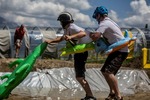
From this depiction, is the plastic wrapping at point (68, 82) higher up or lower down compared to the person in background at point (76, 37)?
lower down

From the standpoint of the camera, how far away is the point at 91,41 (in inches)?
306

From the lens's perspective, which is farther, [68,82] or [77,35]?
[68,82]

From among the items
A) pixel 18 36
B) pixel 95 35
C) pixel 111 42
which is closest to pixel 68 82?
pixel 111 42

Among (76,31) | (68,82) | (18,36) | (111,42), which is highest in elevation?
(18,36)

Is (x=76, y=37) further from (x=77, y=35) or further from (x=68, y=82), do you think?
(x=68, y=82)

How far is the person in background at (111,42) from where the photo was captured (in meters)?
7.30

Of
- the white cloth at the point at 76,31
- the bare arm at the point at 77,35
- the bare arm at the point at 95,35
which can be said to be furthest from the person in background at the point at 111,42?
the white cloth at the point at 76,31

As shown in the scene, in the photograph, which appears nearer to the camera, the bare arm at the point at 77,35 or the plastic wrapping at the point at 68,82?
the bare arm at the point at 77,35

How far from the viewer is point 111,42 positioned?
7434 millimetres

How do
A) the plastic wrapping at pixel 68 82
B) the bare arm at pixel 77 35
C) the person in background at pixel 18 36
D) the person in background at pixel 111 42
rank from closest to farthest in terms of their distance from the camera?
the person in background at pixel 111 42 → the bare arm at pixel 77 35 → the plastic wrapping at pixel 68 82 → the person in background at pixel 18 36

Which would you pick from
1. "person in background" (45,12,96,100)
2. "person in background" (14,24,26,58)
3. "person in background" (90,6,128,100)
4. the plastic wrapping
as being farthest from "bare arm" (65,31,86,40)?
"person in background" (14,24,26,58)

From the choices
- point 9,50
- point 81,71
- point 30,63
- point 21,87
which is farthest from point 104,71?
point 9,50

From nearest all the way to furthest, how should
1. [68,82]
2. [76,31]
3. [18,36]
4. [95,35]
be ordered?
[95,35], [76,31], [68,82], [18,36]

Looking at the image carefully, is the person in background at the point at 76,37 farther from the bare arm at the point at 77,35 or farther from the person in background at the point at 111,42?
the person in background at the point at 111,42
